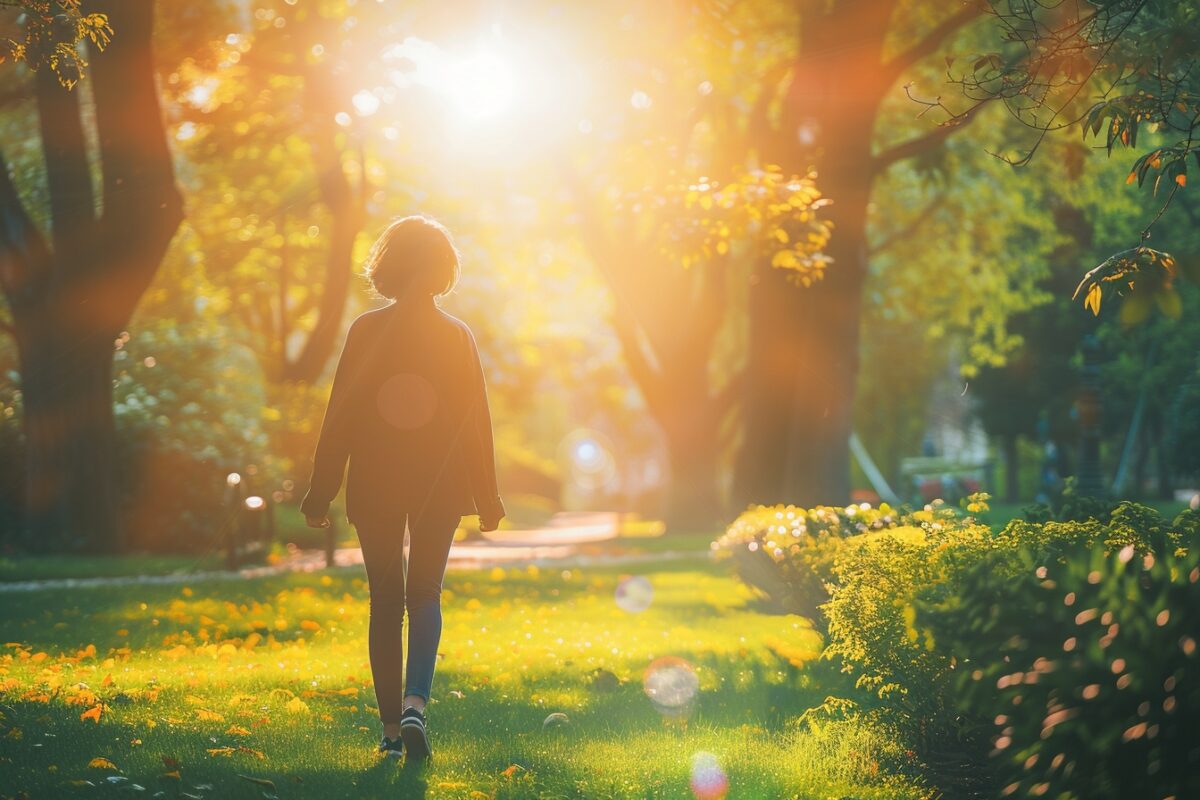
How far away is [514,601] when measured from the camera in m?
12.4

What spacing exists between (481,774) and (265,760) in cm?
91

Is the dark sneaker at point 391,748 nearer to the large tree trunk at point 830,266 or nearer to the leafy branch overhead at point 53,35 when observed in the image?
the leafy branch overhead at point 53,35

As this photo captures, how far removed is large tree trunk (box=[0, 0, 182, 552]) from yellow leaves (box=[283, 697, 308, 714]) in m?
9.69

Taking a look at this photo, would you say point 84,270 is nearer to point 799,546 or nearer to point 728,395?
point 799,546

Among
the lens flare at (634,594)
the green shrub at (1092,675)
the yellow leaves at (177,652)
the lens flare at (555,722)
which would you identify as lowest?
the lens flare at (634,594)

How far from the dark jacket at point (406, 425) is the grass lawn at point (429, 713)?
1.12 meters

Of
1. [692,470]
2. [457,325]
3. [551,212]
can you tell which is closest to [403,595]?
[457,325]

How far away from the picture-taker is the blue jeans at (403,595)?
5.29 meters

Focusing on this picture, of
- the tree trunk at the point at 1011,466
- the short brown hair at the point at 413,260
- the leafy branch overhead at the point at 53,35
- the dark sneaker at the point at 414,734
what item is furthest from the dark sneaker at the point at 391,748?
the tree trunk at the point at 1011,466

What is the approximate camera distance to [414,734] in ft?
17.1

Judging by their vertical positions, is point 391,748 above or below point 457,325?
below

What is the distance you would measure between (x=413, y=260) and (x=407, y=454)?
87 cm

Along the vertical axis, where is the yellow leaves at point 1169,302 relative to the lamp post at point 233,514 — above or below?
above

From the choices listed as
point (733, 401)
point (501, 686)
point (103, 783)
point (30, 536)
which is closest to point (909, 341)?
point (733, 401)
